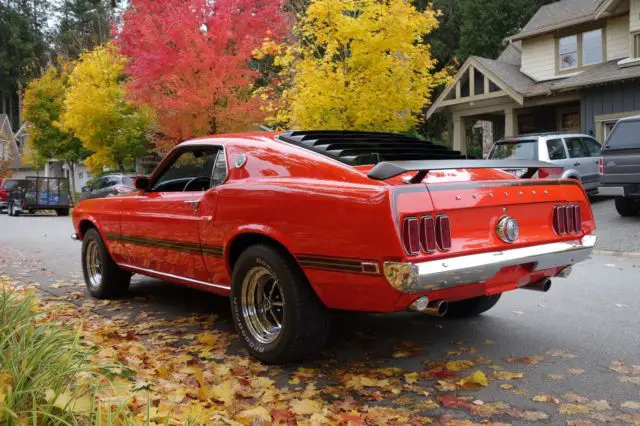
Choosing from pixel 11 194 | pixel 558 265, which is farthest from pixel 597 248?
pixel 11 194

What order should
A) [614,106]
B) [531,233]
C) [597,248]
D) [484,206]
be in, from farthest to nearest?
[614,106], [597,248], [531,233], [484,206]

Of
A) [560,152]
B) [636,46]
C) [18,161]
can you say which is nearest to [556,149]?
[560,152]

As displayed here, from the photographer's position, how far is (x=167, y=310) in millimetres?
5762

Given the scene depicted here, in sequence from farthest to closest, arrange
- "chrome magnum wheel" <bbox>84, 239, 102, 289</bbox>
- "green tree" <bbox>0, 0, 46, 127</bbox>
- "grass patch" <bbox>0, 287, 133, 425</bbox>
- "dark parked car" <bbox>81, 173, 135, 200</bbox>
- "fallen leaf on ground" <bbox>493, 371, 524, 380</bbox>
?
"green tree" <bbox>0, 0, 46, 127</bbox> → "dark parked car" <bbox>81, 173, 135, 200</bbox> → "chrome magnum wheel" <bbox>84, 239, 102, 289</bbox> → "fallen leaf on ground" <bbox>493, 371, 524, 380</bbox> → "grass patch" <bbox>0, 287, 133, 425</bbox>

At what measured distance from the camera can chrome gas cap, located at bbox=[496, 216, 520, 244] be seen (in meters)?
3.69

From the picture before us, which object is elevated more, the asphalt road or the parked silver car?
the parked silver car

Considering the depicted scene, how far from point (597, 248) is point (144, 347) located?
25.0 ft

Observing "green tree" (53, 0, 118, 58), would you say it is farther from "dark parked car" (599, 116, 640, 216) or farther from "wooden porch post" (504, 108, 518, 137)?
"dark parked car" (599, 116, 640, 216)

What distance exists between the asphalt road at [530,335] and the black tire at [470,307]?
100 millimetres

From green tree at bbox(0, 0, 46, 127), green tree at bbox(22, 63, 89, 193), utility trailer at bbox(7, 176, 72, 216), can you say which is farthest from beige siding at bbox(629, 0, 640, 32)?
green tree at bbox(0, 0, 46, 127)

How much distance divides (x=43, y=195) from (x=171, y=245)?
22.1 m

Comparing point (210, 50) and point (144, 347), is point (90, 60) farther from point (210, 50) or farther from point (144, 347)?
point (144, 347)

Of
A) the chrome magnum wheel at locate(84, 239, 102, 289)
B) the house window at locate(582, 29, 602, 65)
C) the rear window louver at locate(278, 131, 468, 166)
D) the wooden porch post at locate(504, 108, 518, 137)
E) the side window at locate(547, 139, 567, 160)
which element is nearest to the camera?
the rear window louver at locate(278, 131, 468, 166)

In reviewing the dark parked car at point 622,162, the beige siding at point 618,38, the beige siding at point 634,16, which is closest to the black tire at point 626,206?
the dark parked car at point 622,162
